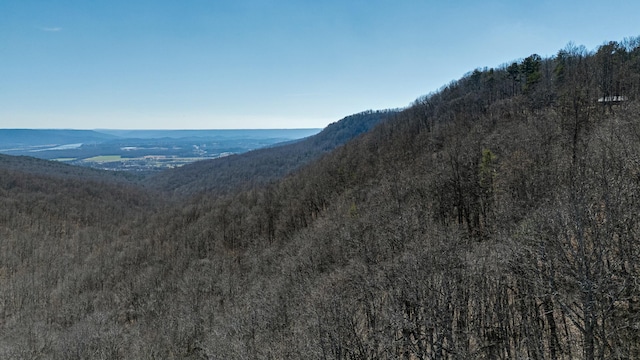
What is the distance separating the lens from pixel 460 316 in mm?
19531

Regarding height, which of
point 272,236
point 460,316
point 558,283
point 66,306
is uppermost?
point 558,283

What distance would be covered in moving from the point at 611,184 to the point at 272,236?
59.6 metres

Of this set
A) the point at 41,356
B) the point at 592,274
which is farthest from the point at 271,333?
the point at 41,356

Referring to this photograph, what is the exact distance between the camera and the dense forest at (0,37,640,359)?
13.7 meters

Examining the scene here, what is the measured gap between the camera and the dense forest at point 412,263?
13680 millimetres

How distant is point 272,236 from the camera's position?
6912 centimetres

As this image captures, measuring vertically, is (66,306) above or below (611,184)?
below

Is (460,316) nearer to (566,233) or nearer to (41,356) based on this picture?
(566,233)

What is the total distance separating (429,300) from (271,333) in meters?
13.5

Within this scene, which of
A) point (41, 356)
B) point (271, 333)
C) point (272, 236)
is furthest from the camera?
point (272, 236)

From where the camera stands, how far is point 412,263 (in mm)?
19156

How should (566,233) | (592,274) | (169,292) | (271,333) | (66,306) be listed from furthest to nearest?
(66,306)
(169,292)
(271,333)
(566,233)
(592,274)

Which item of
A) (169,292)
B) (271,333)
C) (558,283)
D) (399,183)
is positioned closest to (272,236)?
(169,292)

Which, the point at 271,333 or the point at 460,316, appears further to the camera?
the point at 271,333
